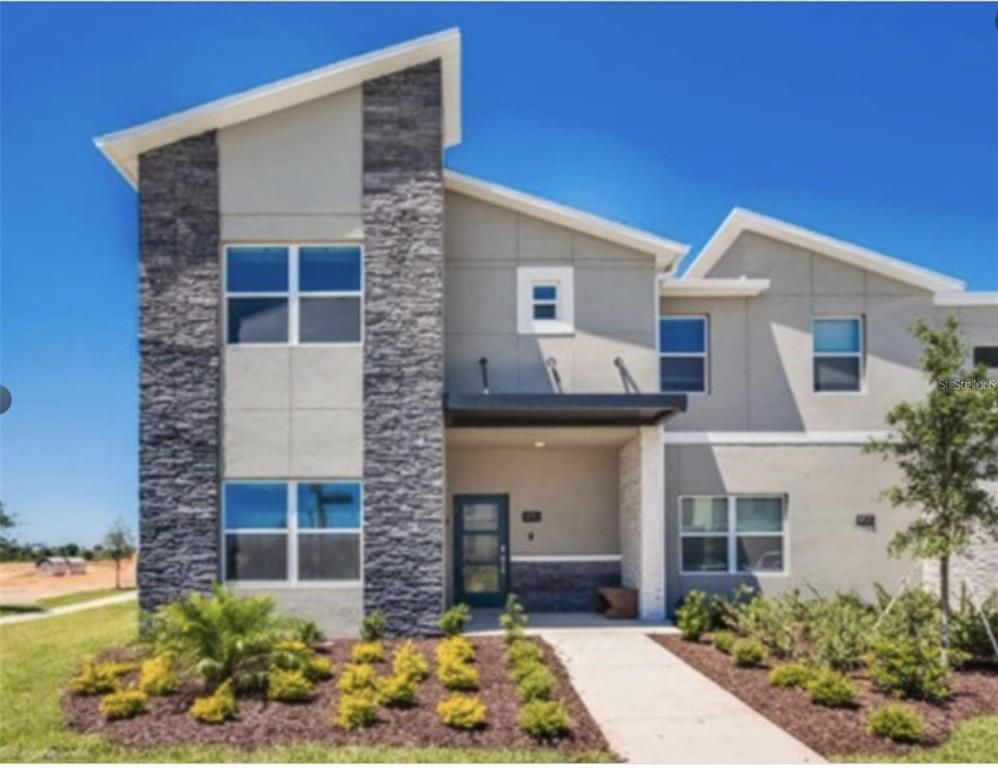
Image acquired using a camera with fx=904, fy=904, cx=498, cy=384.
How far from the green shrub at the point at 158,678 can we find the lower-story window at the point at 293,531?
3.66 meters

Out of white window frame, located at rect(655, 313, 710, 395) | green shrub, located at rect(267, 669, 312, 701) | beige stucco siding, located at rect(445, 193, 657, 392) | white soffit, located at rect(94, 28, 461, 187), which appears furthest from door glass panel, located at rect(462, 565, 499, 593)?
white soffit, located at rect(94, 28, 461, 187)

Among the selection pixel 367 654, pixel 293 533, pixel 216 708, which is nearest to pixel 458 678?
pixel 367 654

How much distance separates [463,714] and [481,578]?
8411mm

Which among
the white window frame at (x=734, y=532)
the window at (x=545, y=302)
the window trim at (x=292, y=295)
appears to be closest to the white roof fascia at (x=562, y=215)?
the window at (x=545, y=302)

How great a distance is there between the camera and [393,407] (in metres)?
14.0

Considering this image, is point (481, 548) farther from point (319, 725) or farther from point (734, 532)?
point (319, 725)

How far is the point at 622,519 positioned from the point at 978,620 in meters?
6.30

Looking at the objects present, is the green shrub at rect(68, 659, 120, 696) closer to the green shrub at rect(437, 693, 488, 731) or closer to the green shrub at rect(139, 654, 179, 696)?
the green shrub at rect(139, 654, 179, 696)

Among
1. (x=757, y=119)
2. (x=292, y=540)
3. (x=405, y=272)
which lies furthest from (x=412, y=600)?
(x=757, y=119)

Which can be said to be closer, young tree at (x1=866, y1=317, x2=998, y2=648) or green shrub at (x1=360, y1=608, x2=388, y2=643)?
young tree at (x1=866, y1=317, x2=998, y2=648)

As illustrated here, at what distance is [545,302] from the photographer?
15.6 metres

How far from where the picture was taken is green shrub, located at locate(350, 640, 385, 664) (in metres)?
11.9

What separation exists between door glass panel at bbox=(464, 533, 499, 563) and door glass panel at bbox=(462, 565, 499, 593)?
0.46 feet

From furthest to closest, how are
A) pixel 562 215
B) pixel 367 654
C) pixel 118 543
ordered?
pixel 118 543 → pixel 562 215 → pixel 367 654
